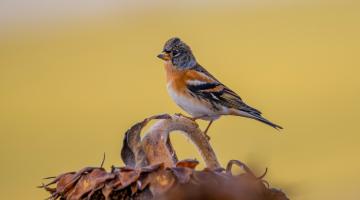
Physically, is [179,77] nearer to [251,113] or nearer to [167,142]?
[251,113]

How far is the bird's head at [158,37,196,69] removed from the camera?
718cm

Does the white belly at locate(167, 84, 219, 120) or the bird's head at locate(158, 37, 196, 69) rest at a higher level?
the bird's head at locate(158, 37, 196, 69)

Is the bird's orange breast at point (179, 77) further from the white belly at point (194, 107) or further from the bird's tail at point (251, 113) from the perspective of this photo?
the bird's tail at point (251, 113)

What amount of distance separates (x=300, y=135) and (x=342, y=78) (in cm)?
380

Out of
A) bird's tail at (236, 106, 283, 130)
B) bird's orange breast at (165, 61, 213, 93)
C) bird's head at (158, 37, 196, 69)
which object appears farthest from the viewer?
bird's orange breast at (165, 61, 213, 93)

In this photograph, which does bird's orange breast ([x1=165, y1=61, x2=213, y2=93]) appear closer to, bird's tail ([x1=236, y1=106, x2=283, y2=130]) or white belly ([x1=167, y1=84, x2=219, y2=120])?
white belly ([x1=167, y1=84, x2=219, y2=120])

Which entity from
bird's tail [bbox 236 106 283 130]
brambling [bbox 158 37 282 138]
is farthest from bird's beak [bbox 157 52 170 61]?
bird's tail [bbox 236 106 283 130]

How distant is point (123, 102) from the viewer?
14688 mm

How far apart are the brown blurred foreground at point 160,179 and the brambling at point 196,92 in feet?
14.8

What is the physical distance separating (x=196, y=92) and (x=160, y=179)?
528 cm

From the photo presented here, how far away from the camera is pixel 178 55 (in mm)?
7422

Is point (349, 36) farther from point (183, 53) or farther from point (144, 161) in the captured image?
point (144, 161)

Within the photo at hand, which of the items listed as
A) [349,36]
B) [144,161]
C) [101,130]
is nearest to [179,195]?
[144,161]

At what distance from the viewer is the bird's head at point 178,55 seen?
7.18m
